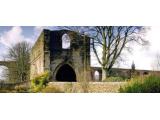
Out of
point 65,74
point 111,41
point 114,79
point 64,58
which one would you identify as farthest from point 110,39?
point 65,74

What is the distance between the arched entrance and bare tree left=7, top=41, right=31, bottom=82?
0.46m

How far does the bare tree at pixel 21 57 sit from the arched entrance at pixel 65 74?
1.52 ft

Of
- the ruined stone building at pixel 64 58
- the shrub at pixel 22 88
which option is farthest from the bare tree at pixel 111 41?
the shrub at pixel 22 88

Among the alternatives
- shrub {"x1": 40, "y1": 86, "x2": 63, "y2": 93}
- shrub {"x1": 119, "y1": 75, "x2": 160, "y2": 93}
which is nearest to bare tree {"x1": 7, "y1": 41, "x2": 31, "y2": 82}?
shrub {"x1": 40, "y1": 86, "x2": 63, "y2": 93}

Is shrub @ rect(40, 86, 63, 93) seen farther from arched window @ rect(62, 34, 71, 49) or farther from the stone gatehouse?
arched window @ rect(62, 34, 71, 49)

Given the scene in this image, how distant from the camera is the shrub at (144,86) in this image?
6.63 meters

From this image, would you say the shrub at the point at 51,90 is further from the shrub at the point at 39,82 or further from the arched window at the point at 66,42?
the arched window at the point at 66,42

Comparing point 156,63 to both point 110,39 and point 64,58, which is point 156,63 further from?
point 64,58

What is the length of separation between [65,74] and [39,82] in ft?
1.30
